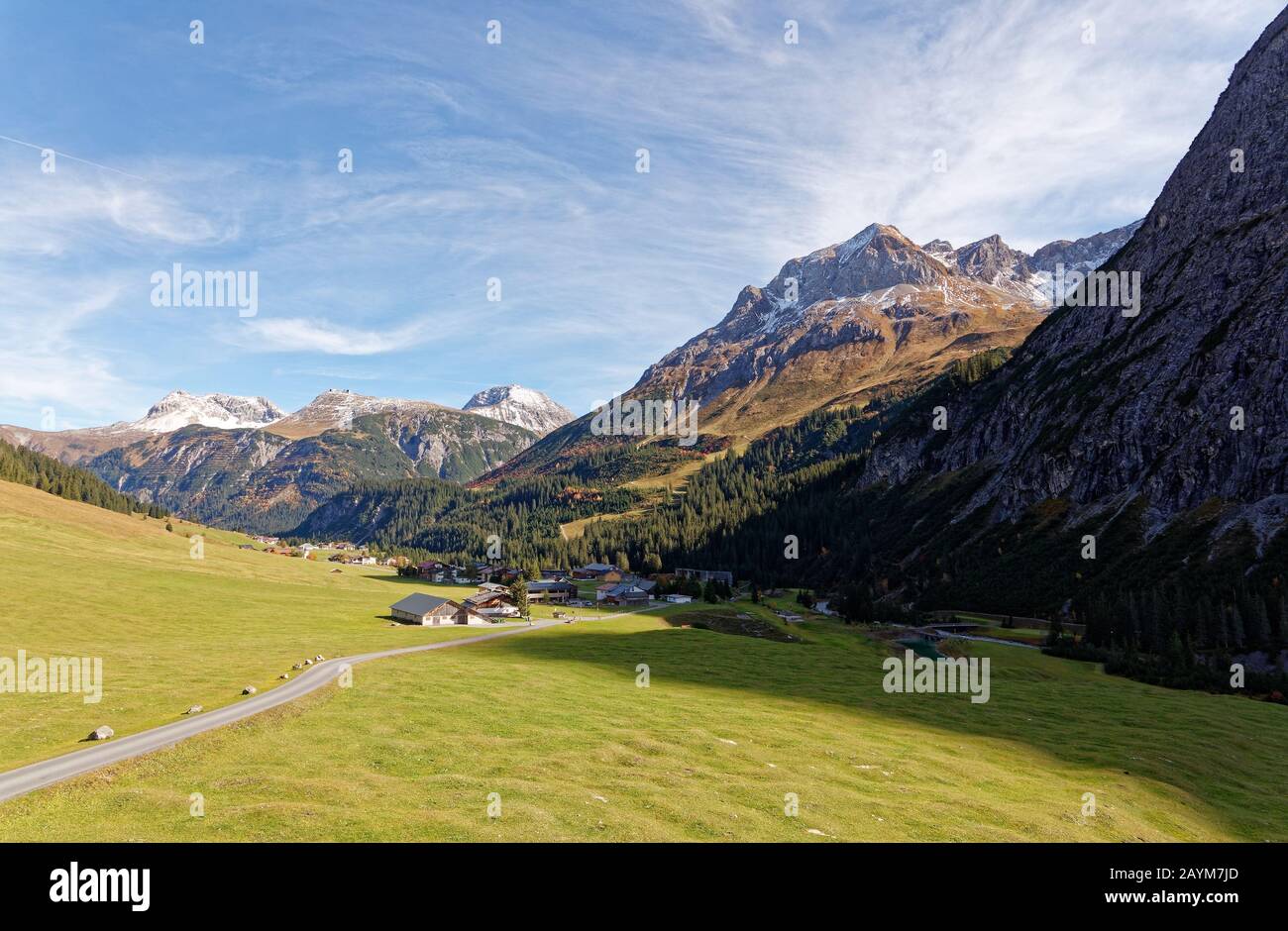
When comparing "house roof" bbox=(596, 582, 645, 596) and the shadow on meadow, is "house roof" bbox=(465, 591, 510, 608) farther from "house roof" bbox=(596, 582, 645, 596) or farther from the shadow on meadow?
the shadow on meadow

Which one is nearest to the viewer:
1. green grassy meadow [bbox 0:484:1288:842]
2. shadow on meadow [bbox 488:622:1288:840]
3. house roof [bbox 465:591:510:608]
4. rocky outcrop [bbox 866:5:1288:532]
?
green grassy meadow [bbox 0:484:1288:842]

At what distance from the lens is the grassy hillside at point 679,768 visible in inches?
812

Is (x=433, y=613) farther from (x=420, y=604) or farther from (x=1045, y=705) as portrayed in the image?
(x=1045, y=705)

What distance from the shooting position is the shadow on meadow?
3575cm

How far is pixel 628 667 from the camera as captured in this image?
6419 centimetres

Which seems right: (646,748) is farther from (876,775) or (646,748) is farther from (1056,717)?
(1056,717)

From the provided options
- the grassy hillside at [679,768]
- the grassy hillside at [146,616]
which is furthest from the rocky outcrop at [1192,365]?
the grassy hillside at [146,616]

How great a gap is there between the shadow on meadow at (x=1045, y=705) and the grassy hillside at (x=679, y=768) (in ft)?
1.02

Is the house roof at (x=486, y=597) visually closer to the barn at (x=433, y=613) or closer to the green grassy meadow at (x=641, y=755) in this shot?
the barn at (x=433, y=613)

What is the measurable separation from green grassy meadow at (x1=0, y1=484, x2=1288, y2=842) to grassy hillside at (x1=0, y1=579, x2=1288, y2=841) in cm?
16

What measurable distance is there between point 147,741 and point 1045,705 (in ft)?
207

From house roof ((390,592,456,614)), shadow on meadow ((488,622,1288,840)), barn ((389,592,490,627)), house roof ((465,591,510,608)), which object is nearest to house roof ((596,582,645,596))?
house roof ((465,591,510,608))
